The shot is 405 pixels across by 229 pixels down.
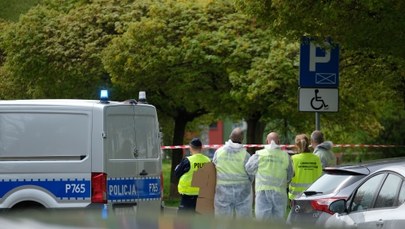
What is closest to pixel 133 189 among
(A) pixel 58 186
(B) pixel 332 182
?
(A) pixel 58 186

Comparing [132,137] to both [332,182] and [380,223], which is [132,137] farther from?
[380,223]

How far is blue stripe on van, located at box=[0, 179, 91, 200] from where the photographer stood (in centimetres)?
1359

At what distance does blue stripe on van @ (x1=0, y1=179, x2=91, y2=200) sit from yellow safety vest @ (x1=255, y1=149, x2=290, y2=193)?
7.73ft

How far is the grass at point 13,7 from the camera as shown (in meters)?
40.4

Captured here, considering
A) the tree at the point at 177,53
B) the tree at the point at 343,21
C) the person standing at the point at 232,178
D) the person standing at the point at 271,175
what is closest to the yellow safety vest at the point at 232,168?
the person standing at the point at 232,178

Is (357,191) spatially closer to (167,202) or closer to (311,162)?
(311,162)

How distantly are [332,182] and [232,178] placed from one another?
2478 mm

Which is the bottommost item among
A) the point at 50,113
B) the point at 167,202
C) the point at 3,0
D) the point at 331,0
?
the point at 167,202

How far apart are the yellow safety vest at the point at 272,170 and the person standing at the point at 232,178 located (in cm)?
29

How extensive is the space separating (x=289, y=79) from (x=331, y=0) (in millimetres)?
9410

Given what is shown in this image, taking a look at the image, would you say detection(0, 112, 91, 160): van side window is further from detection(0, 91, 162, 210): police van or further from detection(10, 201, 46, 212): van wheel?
detection(10, 201, 46, 212): van wheel

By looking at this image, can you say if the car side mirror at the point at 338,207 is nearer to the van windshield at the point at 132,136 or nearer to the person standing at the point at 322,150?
the van windshield at the point at 132,136

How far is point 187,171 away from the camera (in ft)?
47.8

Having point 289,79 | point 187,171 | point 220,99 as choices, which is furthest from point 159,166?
point 220,99
